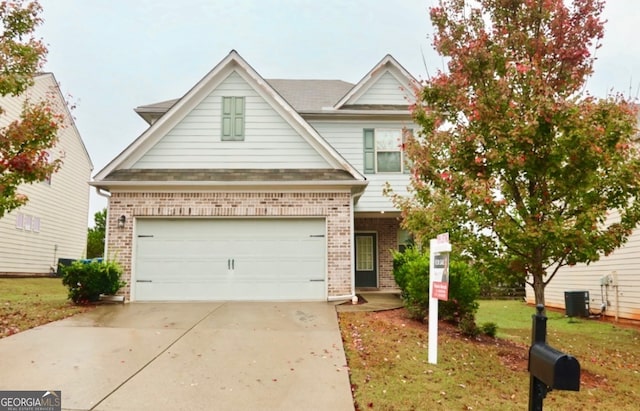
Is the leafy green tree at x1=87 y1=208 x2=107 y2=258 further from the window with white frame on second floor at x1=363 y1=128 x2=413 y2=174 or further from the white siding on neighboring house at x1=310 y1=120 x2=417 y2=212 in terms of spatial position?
the window with white frame on second floor at x1=363 y1=128 x2=413 y2=174

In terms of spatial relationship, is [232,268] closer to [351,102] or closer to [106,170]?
[106,170]

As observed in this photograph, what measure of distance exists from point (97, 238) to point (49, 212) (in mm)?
11510

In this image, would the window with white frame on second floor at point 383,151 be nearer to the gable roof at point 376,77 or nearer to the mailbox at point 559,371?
the gable roof at point 376,77

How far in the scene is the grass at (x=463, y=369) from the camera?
5.29 meters

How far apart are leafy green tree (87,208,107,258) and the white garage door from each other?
2101cm

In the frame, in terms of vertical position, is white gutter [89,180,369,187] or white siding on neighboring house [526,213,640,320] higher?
white gutter [89,180,369,187]

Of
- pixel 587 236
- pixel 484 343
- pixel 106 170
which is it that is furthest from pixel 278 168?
pixel 587 236

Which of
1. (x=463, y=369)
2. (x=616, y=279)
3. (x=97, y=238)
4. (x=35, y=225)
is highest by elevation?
(x=35, y=225)

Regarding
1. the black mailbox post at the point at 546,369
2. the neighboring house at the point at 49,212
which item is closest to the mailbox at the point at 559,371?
the black mailbox post at the point at 546,369

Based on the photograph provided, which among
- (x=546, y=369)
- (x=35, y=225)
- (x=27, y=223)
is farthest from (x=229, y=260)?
(x=35, y=225)

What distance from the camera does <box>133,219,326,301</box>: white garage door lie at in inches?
460

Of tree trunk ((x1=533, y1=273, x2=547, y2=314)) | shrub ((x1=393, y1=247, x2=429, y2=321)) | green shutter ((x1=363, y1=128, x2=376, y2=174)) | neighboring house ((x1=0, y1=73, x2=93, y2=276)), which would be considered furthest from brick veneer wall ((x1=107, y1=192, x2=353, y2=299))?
neighboring house ((x1=0, y1=73, x2=93, y2=276))

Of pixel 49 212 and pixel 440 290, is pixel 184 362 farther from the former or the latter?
pixel 49 212

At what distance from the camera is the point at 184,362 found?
638cm
